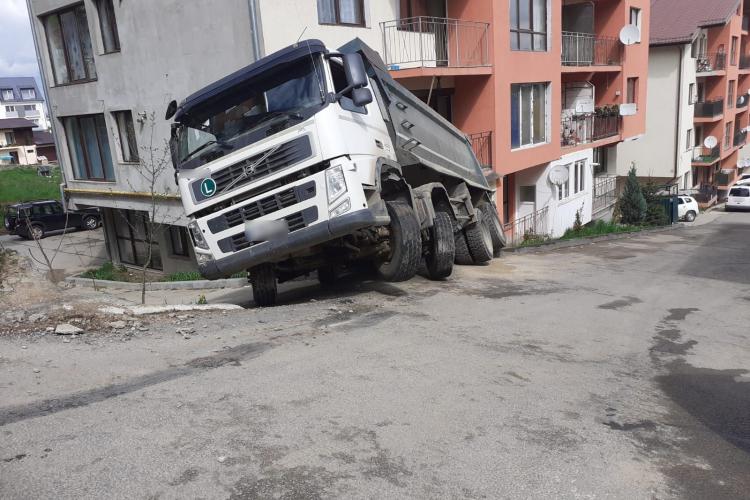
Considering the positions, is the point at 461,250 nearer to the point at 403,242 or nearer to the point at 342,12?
the point at 403,242

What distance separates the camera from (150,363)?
6.18m

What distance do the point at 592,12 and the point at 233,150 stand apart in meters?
23.7

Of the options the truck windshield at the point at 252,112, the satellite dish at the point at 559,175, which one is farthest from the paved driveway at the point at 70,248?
the satellite dish at the point at 559,175

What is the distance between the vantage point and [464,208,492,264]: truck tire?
1308cm

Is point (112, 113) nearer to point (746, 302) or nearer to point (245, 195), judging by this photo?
point (245, 195)

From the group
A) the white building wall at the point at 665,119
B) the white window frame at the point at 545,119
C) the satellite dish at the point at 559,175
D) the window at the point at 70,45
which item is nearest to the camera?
the window at the point at 70,45

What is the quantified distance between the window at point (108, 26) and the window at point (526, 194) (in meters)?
14.5

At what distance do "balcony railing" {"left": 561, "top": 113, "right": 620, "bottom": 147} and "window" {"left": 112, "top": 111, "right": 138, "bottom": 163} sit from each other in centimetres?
1582

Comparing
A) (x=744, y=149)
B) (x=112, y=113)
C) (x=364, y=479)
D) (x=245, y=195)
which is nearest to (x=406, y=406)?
(x=364, y=479)

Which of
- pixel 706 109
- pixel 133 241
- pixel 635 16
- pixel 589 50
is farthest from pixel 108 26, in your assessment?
pixel 706 109

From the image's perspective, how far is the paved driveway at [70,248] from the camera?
74.0 feet

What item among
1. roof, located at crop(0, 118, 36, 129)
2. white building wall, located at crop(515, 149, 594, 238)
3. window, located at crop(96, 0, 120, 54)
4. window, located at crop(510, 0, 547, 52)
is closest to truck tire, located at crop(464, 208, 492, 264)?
window, located at crop(510, 0, 547, 52)

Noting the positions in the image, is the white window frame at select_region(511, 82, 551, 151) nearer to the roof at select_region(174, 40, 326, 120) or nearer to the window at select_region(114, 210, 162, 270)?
the window at select_region(114, 210, 162, 270)

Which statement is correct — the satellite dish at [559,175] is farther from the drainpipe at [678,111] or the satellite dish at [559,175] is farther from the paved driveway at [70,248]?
the drainpipe at [678,111]
